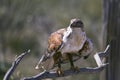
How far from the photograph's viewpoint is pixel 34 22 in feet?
54.5

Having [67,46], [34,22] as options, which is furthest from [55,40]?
[34,22]

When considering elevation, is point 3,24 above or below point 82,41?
above

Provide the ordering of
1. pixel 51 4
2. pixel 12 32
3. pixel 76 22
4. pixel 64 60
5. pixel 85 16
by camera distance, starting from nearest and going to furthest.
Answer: pixel 76 22, pixel 64 60, pixel 12 32, pixel 85 16, pixel 51 4

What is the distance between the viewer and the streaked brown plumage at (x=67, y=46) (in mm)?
3578

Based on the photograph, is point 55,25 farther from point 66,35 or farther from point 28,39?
point 66,35

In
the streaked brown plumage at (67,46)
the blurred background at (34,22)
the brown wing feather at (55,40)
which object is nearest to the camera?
the streaked brown plumage at (67,46)

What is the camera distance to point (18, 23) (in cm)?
1542

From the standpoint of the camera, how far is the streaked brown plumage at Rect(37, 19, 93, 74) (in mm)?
3578

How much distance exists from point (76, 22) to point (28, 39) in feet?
41.7

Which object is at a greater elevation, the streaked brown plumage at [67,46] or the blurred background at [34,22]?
the blurred background at [34,22]

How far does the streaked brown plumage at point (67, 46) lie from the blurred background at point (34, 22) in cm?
787

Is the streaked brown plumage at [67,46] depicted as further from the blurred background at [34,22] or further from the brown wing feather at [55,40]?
the blurred background at [34,22]

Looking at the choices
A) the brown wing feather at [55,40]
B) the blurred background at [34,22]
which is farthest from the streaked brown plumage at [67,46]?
the blurred background at [34,22]

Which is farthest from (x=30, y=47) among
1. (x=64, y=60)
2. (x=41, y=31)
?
(x=64, y=60)
